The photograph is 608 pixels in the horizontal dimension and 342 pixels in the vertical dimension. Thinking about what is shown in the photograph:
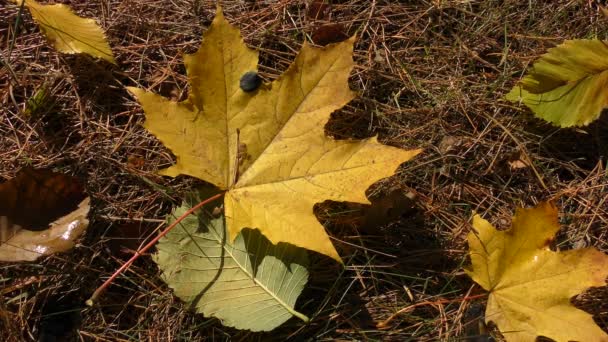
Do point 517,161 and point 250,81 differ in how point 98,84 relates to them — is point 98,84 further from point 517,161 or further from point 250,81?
point 517,161

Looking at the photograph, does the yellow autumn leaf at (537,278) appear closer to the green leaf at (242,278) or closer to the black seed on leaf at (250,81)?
the green leaf at (242,278)

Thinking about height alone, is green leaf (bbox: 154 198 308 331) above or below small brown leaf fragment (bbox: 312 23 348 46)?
below

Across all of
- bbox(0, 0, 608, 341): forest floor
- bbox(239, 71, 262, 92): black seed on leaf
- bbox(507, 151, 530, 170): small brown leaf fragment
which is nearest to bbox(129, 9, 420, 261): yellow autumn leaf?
bbox(239, 71, 262, 92): black seed on leaf

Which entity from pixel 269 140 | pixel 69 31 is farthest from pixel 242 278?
pixel 69 31

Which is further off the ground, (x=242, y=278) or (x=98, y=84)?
(x=98, y=84)

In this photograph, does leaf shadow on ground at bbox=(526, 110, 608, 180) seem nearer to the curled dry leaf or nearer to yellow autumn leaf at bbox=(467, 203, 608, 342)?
yellow autumn leaf at bbox=(467, 203, 608, 342)

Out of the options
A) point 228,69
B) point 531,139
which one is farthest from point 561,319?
point 228,69
